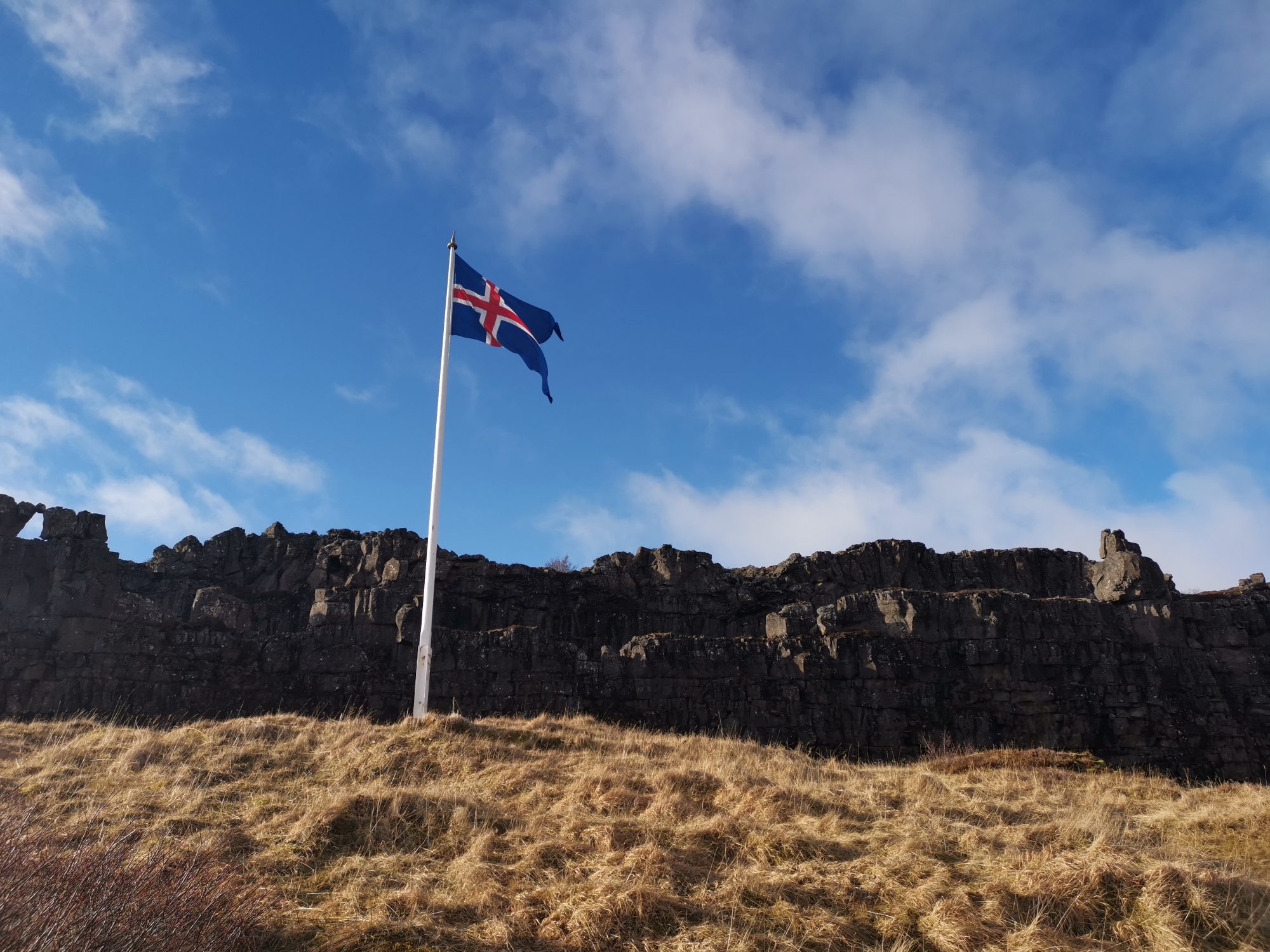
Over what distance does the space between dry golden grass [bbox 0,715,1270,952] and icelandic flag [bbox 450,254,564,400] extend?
7.43 m

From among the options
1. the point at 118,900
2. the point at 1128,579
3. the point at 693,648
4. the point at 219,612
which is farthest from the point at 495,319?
the point at 1128,579

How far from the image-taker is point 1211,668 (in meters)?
26.8

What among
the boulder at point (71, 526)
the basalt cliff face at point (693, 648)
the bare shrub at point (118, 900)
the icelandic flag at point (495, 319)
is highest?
the icelandic flag at point (495, 319)

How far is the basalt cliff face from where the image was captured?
67.8 ft

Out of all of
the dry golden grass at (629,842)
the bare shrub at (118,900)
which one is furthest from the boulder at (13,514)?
the bare shrub at (118,900)

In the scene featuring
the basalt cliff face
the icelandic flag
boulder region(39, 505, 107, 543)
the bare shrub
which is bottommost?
the bare shrub

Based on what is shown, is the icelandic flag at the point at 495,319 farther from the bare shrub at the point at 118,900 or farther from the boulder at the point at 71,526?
the boulder at the point at 71,526

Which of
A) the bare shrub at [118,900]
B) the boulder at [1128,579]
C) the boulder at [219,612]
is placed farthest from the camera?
the boulder at [1128,579]

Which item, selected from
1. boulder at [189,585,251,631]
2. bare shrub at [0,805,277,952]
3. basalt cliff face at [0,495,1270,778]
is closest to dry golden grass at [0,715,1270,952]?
bare shrub at [0,805,277,952]

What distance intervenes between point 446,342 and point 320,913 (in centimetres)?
1141

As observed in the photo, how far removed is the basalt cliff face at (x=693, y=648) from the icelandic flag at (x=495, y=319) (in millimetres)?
7014

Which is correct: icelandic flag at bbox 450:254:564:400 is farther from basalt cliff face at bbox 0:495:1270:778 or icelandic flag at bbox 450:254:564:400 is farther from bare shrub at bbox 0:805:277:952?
bare shrub at bbox 0:805:277:952

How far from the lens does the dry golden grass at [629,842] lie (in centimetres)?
834

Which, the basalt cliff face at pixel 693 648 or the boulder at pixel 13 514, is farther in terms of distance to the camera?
the boulder at pixel 13 514
